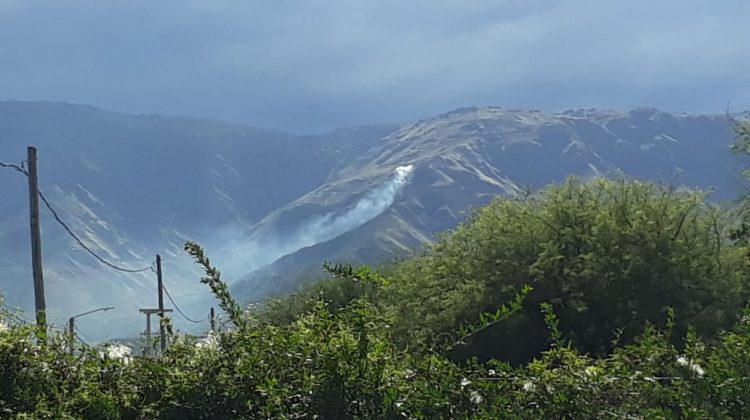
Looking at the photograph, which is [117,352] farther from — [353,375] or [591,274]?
[591,274]

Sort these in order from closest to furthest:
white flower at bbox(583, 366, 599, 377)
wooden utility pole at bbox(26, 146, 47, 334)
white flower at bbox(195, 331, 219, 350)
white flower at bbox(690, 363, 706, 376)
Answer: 1. white flower at bbox(690, 363, 706, 376)
2. white flower at bbox(583, 366, 599, 377)
3. white flower at bbox(195, 331, 219, 350)
4. wooden utility pole at bbox(26, 146, 47, 334)

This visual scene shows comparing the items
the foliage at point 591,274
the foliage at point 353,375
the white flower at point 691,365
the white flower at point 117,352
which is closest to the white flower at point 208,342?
the foliage at point 353,375

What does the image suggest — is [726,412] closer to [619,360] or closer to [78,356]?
[619,360]

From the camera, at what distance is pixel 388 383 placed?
449 centimetres

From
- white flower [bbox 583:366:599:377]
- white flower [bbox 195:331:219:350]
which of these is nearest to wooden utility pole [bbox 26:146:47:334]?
white flower [bbox 195:331:219:350]

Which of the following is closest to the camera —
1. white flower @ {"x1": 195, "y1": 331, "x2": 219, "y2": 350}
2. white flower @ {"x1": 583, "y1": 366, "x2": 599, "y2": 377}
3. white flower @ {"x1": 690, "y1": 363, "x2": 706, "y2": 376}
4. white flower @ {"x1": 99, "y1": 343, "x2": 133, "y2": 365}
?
white flower @ {"x1": 690, "y1": 363, "x2": 706, "y2": 376}

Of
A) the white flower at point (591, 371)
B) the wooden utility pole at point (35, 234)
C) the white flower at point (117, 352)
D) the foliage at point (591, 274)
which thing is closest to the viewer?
the white flower at point (591, 371)

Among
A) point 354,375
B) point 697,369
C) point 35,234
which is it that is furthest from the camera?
point 35,234

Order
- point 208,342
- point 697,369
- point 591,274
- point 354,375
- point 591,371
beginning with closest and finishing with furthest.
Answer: point 697,369 < point 591,371 < point 354,375 < point 208,342 < point 591,274

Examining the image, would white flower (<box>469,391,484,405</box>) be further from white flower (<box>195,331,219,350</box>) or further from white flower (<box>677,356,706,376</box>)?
white flower (<box>195,331,219,350</box>)

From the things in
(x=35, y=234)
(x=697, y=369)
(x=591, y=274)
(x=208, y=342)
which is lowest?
(x=697, y=369)

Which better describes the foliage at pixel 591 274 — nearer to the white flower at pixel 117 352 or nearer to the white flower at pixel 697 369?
the white flower at pixel 117 352

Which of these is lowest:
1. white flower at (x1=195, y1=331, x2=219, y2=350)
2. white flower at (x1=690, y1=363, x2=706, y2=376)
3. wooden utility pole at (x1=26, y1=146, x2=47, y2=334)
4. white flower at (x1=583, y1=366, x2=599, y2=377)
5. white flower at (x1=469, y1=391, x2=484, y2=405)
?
white flower at (x1=690, y1=363, x2=706, y2=376)

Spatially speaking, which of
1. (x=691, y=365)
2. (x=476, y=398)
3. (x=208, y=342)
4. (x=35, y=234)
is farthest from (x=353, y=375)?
(x=35, y=234)
